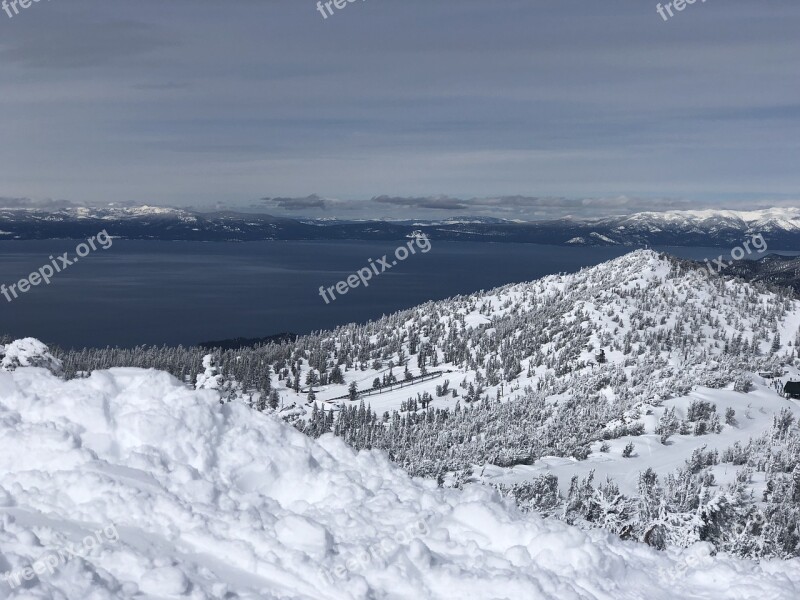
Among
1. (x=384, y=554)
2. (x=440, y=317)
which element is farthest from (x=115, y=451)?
(x=440, y=317)

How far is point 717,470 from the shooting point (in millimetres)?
49688

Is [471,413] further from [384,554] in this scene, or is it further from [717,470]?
[384,554]

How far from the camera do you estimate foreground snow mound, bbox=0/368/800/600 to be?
1156 cm

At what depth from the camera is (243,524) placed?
43.5ft

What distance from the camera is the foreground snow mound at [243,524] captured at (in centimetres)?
1156

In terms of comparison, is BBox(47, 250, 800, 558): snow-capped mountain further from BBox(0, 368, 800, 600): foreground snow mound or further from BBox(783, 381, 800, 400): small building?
BBox(0, 368, 800, 600): foreground snow mound

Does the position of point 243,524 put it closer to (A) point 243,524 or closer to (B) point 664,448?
(A) point 243,524
